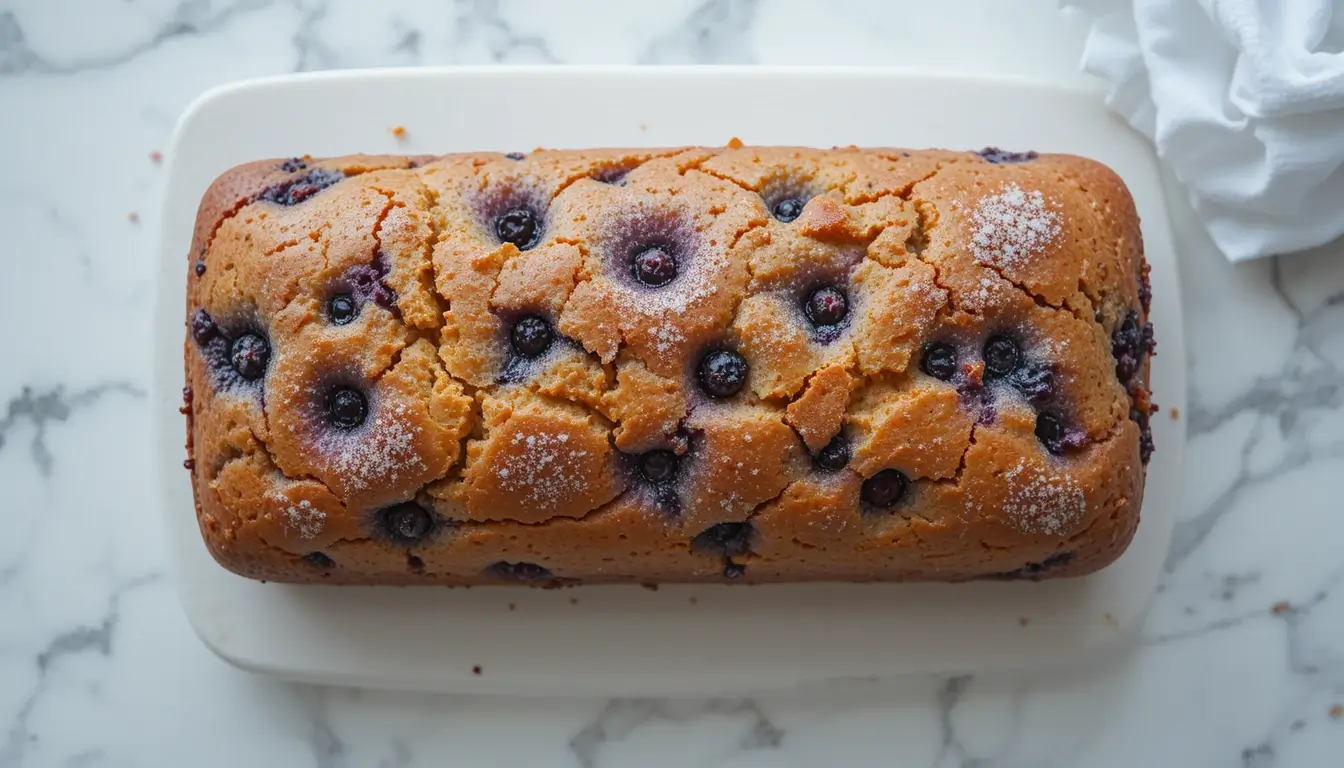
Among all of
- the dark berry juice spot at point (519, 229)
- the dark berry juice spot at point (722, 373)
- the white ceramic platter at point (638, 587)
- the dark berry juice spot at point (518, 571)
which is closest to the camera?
the dark berry juice spot at point (722, 373)

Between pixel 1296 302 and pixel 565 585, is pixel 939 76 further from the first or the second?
pixel 565 585

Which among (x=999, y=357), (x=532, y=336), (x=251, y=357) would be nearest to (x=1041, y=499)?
(x=999, y=357)

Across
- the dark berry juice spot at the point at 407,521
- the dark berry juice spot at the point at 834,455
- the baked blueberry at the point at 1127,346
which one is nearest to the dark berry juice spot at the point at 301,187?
the dark berry juice spot at the point at 407,521

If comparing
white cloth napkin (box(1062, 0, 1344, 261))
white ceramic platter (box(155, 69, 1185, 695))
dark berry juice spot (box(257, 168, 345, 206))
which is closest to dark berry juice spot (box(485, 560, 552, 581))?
white ceramic platter (box(155, 69, 1185, 695))

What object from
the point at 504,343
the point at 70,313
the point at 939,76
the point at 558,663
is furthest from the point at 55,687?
the point at 939,76

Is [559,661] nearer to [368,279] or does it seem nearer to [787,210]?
[368,279]

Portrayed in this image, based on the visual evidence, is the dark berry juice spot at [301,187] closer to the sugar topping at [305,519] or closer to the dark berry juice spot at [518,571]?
the sugar topping at [305,519]
